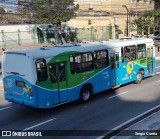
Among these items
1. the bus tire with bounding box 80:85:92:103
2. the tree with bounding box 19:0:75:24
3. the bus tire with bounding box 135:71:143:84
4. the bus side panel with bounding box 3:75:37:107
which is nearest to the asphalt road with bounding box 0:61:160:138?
the bus tire with bounding box 80:85:92:103

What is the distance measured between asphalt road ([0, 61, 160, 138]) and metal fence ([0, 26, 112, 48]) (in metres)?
25.8

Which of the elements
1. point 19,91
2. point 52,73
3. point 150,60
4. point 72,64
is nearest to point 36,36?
point 150,60

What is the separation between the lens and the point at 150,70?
20.5 metres

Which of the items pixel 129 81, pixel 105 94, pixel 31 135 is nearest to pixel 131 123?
pixel 31 135

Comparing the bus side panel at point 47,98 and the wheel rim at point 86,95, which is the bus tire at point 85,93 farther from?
the bus side panel at point 47,98

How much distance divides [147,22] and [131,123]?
48810 millimetres

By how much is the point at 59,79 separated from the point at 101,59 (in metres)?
3.37

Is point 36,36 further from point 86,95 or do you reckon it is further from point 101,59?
point 86,95

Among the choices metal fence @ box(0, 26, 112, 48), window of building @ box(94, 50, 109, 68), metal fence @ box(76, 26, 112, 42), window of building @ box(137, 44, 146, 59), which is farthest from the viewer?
metal fence @ box(76, 26, 112, 42)

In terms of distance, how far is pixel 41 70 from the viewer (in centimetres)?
1262

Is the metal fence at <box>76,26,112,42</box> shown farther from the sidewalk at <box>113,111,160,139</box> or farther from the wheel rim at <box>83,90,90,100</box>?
the sidewalk at <box>113,111,160,139</box>

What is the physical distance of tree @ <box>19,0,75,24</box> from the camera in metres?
44.1

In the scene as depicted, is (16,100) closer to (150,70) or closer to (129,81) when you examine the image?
(129,81)

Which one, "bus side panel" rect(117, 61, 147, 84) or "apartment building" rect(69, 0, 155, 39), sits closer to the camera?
"bus side panel" rect(117, 61, 147, 84)
